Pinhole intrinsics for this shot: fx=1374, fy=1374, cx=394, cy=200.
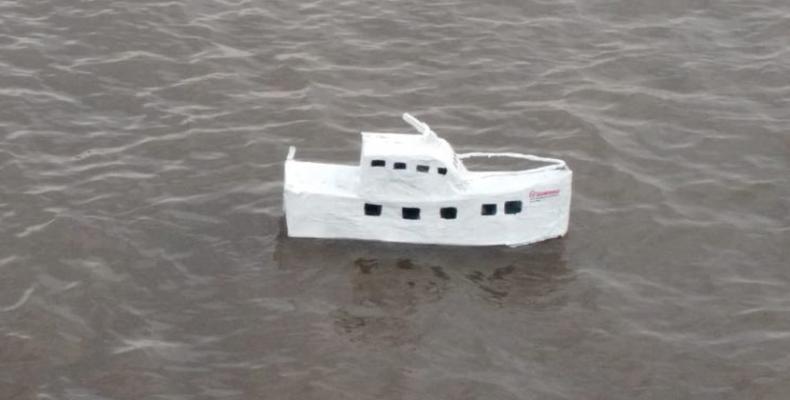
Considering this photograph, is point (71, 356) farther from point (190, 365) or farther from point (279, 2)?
point (279, 2)

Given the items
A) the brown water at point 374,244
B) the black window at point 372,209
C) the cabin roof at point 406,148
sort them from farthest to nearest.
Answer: the black window at point 372,209, the cabin roof at point 406,148, the brown water at point 374,244

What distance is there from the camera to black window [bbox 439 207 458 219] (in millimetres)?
28250

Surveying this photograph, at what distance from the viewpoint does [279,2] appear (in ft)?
122

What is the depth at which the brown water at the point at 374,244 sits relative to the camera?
2600cm

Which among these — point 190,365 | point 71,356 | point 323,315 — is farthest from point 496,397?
point 71,356

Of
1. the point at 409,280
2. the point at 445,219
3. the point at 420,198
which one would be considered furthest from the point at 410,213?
the point at 409,280

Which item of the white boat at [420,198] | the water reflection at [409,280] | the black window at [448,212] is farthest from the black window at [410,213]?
the water reflection at [409,280]

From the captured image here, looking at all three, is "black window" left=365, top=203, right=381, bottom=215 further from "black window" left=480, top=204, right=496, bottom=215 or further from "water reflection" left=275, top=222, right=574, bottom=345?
"black window" left=480, top=204, right=496, bottom=215

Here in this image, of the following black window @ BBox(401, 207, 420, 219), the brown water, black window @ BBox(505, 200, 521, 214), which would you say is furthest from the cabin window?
black window @ BBox(505, 200, 521, 214)

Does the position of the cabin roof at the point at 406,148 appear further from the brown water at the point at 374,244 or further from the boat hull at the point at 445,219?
the brown water at the point at 374,244

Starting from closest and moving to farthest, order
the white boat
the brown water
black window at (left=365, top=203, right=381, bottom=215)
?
1. the brown water
2. the white boat
3. black window at (left=365, top=203, right=381, bottom=215)

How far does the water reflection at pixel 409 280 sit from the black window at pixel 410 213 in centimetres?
80

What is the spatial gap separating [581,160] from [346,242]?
6.29 metres

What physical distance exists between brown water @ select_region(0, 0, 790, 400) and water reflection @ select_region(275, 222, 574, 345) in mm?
54
